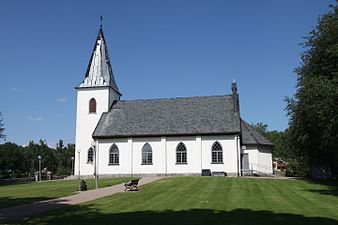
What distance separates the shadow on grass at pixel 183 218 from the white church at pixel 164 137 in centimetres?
2910

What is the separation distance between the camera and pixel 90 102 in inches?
2084

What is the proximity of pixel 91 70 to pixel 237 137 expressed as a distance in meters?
23.2

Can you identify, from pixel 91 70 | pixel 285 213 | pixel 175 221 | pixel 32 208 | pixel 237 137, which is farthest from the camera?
pixel 91 70

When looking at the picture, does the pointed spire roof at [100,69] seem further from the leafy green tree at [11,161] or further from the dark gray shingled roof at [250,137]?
the leafy green tree at [11,161]

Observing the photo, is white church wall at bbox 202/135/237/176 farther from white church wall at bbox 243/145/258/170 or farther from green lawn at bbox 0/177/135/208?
green lawn at bbox 0/177/135/208

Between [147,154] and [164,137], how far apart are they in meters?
3.05

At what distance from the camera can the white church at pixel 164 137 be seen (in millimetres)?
45750

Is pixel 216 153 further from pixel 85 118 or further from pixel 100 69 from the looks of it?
pixel 100 69

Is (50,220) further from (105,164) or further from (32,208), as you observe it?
(105,164)

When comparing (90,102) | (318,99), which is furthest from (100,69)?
(318,99)

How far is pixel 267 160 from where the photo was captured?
4869 centimetres

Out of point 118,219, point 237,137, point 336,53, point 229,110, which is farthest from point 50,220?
point 229,110

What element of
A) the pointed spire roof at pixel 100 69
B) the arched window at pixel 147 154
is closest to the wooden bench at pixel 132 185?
the arched window at pixel 147 154

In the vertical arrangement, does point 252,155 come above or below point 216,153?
below
